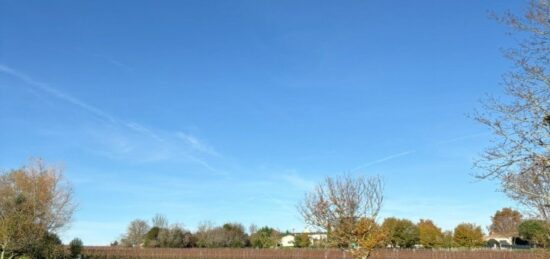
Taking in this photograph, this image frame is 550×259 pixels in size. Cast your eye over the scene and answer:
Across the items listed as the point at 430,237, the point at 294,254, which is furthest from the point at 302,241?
the point at 294,254

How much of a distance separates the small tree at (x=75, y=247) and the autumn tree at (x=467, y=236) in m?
51.0

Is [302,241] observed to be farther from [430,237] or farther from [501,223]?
[501,223]

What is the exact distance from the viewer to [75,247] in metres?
42.1

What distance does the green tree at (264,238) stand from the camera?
7688 centimetres

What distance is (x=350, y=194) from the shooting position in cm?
2225

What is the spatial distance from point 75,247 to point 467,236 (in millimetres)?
51823

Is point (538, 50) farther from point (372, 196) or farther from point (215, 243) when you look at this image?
point (215, 243)

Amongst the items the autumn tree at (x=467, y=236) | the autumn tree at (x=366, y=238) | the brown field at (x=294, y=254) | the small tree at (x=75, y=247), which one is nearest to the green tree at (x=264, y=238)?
the brown field at (x=294, y=254)

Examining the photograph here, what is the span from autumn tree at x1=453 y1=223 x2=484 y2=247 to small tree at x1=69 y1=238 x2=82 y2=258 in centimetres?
5099

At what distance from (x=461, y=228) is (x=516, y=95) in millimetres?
67085

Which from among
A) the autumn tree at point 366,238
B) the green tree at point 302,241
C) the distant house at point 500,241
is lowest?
the distant house at point 500,241

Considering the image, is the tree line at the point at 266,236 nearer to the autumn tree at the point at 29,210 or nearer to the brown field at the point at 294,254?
the brown field at the point at 294,254

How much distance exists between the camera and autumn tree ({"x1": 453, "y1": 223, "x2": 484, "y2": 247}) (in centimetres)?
6975

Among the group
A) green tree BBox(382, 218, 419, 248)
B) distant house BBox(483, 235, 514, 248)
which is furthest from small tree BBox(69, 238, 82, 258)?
distant house BBox(483, 235, 514, 248)
